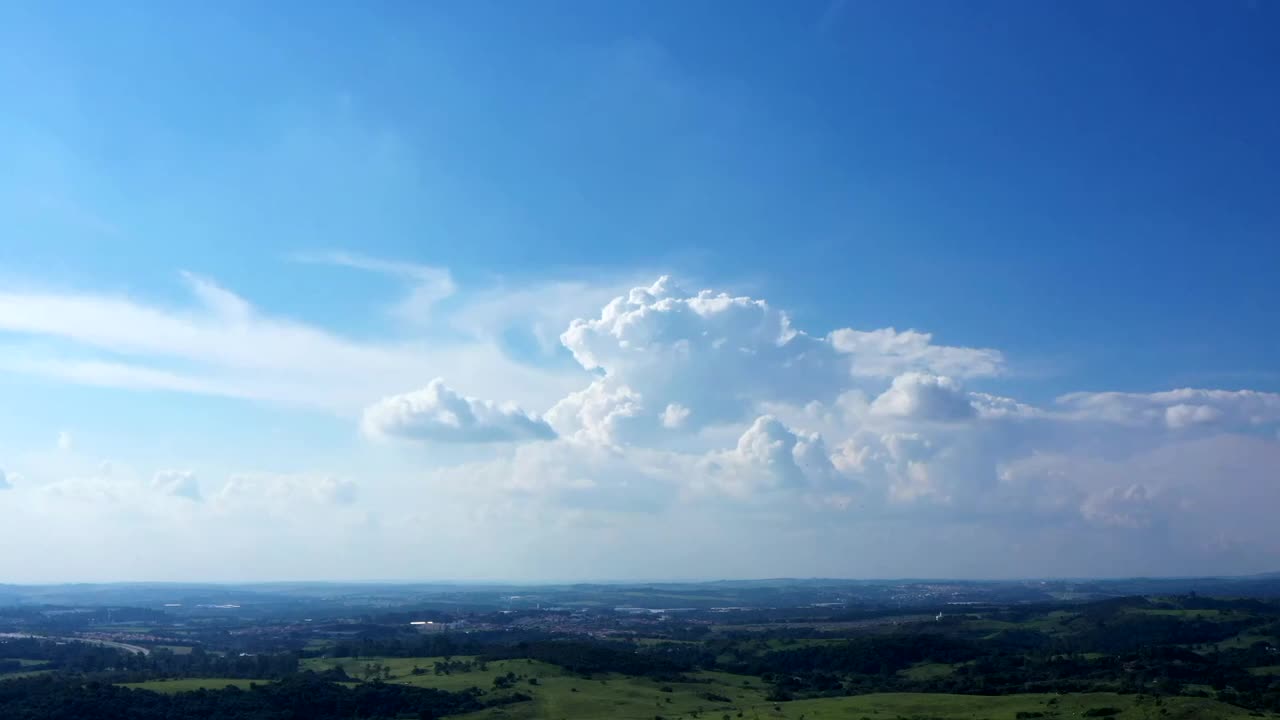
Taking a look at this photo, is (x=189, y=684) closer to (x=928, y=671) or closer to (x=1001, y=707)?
(x=1001, y=707)

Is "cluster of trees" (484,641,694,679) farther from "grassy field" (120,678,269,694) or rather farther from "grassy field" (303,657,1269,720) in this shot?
"grassy field" (120,678,269,694)

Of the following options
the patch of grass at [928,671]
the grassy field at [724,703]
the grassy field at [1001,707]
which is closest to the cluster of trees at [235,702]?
the grassy field at [724,703]

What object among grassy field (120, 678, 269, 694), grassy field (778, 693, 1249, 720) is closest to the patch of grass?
grassy field (778, 693, 1249, 720)

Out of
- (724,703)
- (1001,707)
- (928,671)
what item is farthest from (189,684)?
(928,671)

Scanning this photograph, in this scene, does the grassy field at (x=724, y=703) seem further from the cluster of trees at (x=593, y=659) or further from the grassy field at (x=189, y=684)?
the grassy field at (x=189, y=684)

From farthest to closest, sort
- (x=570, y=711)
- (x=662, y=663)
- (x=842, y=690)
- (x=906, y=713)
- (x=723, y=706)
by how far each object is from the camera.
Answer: (x=662, y=663), (x=842, y=690), (x=723, y=706), (x=570, y=711), (x=906, y=713)

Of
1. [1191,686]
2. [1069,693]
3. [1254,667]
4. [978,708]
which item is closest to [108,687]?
[978,708]

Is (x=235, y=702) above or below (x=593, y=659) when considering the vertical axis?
below

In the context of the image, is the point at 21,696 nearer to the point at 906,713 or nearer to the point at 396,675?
the point at 396,675
